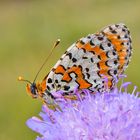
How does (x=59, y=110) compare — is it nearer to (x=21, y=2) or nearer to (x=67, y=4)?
(x=67, y=4)

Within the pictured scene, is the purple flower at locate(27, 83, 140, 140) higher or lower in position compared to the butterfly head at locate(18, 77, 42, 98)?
lower

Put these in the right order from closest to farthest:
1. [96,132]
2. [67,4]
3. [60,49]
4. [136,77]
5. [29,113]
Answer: [96,132] → [29,113] → [136,77] → [60,49] → [67,4]

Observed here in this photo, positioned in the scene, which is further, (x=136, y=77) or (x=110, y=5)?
(x=110, y=5)

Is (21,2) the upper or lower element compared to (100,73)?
upper

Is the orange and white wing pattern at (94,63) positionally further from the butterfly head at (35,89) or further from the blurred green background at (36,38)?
the blurred green background at (36,38)

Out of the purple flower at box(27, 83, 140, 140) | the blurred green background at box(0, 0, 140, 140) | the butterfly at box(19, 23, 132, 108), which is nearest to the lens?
the purple flower at box(27, 83, 140, 140)

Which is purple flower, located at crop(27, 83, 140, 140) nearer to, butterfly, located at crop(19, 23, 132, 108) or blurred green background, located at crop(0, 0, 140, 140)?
butterfly, located at crop(19, 23, 132, 108)

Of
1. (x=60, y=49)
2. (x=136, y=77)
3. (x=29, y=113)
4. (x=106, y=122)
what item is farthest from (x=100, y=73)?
(x=60, y=49)

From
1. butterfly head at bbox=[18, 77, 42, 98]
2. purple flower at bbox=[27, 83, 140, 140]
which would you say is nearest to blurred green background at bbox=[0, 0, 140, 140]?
butterfly head at bbox=[18, 77, 42, 98]
